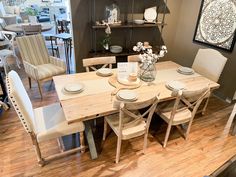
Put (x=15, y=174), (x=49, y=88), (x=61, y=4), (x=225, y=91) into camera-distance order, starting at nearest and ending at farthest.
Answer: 1. (x=15, y=174)
2. (x=225, y=91)
3. (x=49, y=88)
4. (x=61, y=4)

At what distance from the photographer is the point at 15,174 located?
1.86m

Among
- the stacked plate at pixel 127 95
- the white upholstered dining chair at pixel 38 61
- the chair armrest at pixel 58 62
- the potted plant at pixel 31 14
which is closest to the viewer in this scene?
the stacked plate at pixel 127 95

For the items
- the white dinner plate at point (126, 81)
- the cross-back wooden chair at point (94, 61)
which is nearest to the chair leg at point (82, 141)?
the white dinner plate at point (126, 81)

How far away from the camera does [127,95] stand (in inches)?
72.4

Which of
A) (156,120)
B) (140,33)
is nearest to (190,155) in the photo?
(156,120)

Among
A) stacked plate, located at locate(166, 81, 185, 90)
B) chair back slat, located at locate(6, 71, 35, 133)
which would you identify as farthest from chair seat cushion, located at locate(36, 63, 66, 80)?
stacked plate, located at locate(166, 81, 185, 90)

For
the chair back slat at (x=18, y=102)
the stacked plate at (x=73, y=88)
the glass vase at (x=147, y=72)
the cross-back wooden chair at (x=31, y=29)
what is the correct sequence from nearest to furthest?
1. the chair back slat at (x=18, y=102)
2. the stacked plate at (x=73, y=88)
3. the glass vase at (x=147, y=72)
4. the cross-back wooden chair at (x=31, y=29)

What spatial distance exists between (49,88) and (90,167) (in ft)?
6.63

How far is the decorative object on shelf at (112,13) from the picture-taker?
10.0 ft

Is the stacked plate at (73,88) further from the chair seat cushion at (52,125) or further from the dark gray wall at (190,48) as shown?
the dark gray wall at (190,48)

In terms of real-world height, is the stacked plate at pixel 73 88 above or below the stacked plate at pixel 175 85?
below

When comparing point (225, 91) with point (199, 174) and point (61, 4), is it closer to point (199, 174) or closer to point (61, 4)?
point (199, 174)

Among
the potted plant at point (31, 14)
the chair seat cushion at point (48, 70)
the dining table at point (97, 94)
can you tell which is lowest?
the chair seat cushion at point (48, 70)

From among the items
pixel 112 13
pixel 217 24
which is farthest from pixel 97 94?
pixel 217 24
